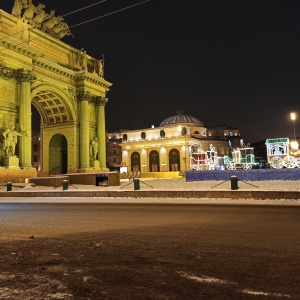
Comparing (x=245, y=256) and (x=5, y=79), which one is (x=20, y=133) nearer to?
(x=5, y=79)

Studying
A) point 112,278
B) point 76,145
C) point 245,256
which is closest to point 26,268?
point 112,278

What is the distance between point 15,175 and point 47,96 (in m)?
12.5

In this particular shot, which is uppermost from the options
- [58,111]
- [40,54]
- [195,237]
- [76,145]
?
[40,54]

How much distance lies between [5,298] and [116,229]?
482cm

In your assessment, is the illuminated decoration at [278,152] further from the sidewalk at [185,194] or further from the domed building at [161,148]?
the domed building at [161,148]

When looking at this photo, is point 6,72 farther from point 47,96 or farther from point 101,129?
point 101,129

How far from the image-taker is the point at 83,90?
3894 cm

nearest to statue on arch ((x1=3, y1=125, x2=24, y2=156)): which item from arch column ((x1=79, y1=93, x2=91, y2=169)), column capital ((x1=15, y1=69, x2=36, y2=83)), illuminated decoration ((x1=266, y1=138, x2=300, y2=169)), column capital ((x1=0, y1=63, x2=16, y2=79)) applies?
column capital ((x1=0, y1=63, x2=16, y2=79))

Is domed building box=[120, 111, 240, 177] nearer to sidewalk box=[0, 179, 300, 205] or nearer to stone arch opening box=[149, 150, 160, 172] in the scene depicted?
stone arch opening box=[149, 150, 160, 172]

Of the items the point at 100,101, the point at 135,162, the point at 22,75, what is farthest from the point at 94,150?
the point at 135,162

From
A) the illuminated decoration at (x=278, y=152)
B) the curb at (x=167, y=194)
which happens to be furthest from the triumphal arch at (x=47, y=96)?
the illuminated decoration at (x=278, y=152)

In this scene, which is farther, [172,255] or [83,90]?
[83,90]

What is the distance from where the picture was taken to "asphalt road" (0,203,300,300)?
3.93 m

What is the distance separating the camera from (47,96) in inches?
1490
